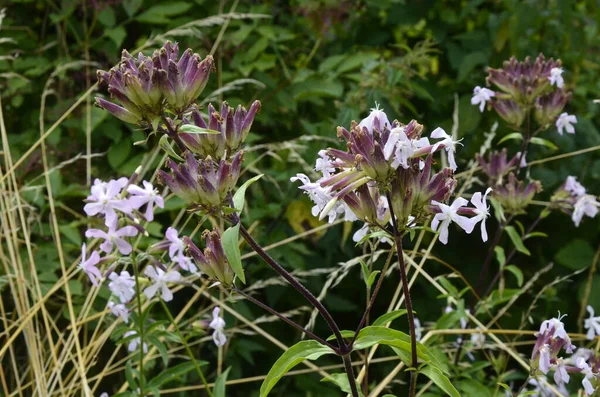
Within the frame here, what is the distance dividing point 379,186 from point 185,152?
0.28 meters

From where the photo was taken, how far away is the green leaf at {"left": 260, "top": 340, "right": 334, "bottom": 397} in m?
1.04

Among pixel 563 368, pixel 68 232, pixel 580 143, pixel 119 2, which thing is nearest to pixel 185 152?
pixel 563 368

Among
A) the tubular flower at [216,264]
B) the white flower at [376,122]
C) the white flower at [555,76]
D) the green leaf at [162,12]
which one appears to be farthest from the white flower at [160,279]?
the green leaf at [162,12]

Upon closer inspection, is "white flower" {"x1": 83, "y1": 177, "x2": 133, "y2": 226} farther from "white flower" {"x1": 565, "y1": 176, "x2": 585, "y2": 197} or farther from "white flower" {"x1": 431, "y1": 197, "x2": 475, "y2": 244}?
"white flower" {"x1": 565, "y1": 176, "x2": 585, "y2": 197}

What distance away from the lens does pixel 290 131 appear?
280 cm

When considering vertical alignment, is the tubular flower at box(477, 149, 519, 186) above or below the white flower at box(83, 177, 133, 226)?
below

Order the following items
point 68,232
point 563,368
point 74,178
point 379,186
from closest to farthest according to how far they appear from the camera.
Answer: point 379,186 → point 563,368 → point 68,232 → point 74,178

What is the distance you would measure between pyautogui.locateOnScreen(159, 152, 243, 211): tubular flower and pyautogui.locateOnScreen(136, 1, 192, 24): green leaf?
4.97ft

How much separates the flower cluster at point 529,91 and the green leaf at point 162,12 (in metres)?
1.07

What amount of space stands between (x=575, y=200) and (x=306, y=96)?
3.00 ft

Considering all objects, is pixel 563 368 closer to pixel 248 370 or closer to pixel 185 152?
pixel 185 152

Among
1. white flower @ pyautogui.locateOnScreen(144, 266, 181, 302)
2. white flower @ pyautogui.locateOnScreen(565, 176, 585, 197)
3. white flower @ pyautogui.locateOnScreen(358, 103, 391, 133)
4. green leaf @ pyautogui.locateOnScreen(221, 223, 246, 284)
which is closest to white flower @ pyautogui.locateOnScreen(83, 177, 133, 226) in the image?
white flower @ pyautogui.locateOnScreen(144, 266, 181, 302)

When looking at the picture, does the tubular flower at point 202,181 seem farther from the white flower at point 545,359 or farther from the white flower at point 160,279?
the white flower at point 545,359

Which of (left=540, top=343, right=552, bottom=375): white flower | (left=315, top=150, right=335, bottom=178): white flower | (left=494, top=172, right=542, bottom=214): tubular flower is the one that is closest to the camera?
(left=315, top=150, right=335, bottom=178): white flower
